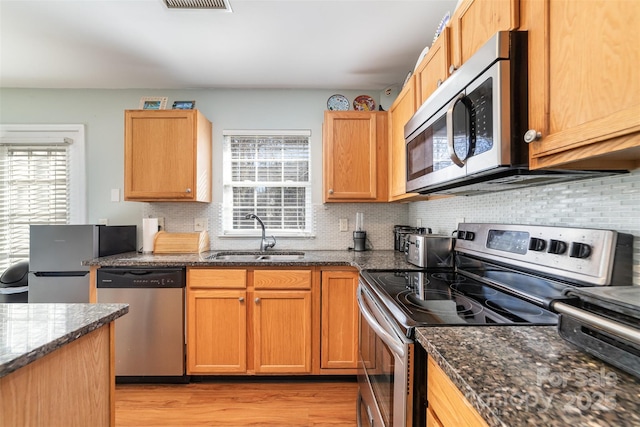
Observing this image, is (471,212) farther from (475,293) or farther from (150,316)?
(150,316)

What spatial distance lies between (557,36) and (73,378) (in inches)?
64.7

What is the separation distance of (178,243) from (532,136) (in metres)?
2.53

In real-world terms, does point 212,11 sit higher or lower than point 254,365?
higher

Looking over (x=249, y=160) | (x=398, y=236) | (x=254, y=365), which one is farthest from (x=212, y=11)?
(x=254, y=365)

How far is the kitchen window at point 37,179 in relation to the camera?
271cm

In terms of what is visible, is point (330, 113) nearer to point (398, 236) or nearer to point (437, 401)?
point (398, 236)

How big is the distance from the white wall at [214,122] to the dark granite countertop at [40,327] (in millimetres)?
1735

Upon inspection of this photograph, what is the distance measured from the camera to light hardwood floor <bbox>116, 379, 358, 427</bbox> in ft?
5.71

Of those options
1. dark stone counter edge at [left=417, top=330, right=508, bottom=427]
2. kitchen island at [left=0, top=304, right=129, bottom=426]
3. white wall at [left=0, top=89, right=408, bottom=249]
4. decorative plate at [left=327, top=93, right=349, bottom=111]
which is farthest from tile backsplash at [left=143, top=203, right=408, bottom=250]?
dark stone counter edge at [left=417, top=330, right=508, bottom=427]

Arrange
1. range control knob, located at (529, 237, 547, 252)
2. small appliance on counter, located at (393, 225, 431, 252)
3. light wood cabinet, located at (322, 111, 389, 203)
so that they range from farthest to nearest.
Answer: light wood cabinet, located at (322, 111, 389, 203) → small appliance on counter, located at (393, 225, 431, 252) → range control knob, located at (529, 237, 547, 252)

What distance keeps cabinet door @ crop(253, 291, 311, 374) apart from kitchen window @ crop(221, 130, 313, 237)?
83 centimetres

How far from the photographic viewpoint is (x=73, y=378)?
0.85m

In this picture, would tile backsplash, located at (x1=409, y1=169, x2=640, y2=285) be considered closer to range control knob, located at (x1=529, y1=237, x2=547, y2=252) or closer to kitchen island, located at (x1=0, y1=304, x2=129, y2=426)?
range control knob, located at (x1=529, y1=237, x2=547, y2=252)

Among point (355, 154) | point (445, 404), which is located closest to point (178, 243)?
point (355, 154)
